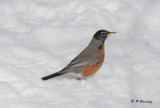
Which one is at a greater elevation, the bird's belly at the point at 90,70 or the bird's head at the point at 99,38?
the bird's head at the point at 99,38

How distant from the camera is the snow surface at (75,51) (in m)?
5.34

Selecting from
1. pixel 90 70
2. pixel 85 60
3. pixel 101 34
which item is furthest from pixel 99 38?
pixel 90 70

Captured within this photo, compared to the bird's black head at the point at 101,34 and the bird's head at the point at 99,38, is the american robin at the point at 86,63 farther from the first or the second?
the bird's black head at the point at 101,34

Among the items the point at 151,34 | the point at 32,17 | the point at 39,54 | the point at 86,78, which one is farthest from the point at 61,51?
the point at 151,34

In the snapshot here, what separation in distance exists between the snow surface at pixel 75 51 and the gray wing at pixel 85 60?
9.7 inches

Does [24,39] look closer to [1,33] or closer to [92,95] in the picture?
[1,33]

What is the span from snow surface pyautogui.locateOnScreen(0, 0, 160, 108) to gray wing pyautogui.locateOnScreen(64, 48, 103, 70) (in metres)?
0.25

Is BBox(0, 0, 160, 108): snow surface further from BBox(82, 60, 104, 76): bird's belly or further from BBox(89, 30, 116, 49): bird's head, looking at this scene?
BBox(89, 30, 116, 49): bird's head

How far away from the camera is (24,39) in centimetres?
704

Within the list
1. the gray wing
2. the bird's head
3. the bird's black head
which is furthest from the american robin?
the bird's black head

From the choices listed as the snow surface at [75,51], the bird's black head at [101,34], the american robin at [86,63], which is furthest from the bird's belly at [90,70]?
the bird's black head at [101,34]

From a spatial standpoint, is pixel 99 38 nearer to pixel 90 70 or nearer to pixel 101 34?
pixel 101 34

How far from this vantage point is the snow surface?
534cm

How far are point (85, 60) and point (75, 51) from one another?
2.24 ft
